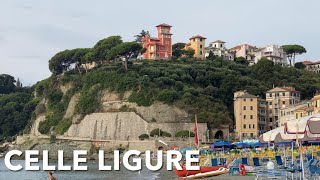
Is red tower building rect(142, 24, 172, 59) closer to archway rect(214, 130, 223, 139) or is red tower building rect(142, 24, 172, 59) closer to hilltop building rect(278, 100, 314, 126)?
archway rect(214, 130, 223, 139)

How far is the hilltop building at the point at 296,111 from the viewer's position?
81863 mm

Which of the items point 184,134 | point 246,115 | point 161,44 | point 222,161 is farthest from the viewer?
point 161,44

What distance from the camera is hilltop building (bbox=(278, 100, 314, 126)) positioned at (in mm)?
81863

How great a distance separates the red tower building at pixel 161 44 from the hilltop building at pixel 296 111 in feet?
123

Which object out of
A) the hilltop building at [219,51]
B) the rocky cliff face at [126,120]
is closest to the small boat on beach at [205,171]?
the rocky cliff face at [126,120]

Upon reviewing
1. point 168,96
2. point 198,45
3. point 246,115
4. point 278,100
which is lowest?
point 246,115

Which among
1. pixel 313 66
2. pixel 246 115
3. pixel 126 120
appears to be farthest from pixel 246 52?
pixel 126 120

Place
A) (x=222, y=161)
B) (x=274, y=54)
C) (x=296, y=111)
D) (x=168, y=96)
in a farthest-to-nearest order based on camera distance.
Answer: (x=274, y=54) < (x=168, y=96) < (x=296, y=111) < (x=222, y=161)

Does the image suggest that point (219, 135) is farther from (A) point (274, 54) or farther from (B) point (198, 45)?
(A) point (274, 54)

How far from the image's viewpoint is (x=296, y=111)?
86250 mm

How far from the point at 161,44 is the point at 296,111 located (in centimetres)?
4736

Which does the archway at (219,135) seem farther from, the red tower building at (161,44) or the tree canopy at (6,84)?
the tree canopy at (6,84)

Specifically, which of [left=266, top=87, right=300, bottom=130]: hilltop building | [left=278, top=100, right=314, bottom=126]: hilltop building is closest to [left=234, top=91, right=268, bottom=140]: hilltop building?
Answer: [left=266, top=87, right=300, bottom=130]: hilltop building

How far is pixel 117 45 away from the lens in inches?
4427
